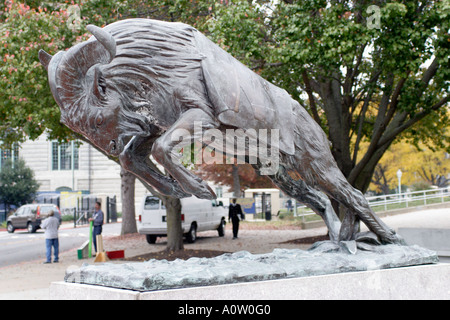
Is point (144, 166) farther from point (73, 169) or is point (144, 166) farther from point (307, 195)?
point (73, 169)

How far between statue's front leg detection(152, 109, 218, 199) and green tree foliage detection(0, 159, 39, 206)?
3615 centimetres

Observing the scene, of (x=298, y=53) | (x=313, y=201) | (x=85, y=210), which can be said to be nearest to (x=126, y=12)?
(x=298, y=53)

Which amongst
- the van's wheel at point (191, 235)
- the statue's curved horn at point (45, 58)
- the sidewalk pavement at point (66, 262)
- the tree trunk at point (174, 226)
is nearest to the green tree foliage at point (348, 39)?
the tree trunk at point (174, 226)

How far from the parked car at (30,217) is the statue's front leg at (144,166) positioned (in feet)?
79.9

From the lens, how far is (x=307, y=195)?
5680mm

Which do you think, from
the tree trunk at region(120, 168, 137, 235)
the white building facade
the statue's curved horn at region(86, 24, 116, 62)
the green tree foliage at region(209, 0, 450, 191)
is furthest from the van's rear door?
the white building facade

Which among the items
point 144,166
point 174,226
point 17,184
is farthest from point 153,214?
point 17,184

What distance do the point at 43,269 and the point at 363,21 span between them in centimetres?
943

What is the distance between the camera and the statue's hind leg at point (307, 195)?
5.46 m

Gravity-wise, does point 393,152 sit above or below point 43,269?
above

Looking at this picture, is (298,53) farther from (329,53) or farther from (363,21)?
(363,21)

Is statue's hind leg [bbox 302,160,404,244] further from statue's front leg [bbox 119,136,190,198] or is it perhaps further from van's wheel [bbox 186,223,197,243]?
van's wheel [bbox 186,223,197,243]

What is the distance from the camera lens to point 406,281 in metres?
4.96

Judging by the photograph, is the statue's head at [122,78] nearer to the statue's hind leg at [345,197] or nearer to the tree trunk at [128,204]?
the statue's hind leg at [345,197]
